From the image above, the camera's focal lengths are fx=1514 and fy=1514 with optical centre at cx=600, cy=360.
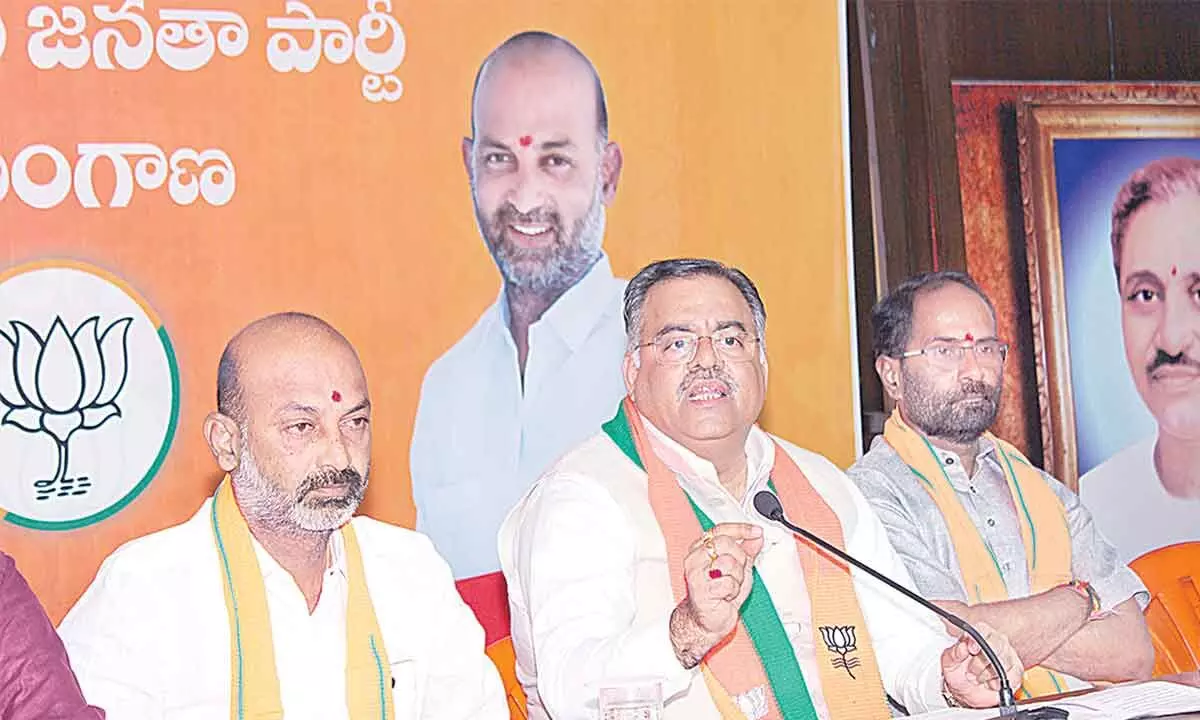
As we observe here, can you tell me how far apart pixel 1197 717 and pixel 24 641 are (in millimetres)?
1998

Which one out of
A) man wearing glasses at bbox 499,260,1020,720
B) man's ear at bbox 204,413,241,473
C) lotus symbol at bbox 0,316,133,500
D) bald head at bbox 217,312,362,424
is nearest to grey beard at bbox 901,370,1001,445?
man wearing glasses at bbox 499,260,1020,720

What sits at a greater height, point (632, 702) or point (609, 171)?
point (609, 171)

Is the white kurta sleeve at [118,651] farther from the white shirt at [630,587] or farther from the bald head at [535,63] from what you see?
the bald head at [535,63]

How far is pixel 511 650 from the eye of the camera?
4.06 metres

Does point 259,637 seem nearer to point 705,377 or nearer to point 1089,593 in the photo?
point 705,377

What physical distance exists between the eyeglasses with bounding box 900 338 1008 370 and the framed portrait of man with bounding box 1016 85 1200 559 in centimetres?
116

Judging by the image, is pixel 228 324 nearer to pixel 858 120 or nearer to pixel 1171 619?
pixel 858 120

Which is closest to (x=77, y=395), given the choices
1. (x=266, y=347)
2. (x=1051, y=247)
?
(x=266, y=347)

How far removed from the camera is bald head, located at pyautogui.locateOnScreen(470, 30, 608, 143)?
446cm

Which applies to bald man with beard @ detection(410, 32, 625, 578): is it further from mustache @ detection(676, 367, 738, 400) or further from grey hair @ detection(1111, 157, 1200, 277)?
grey hair @ detection(1111, 157, 1200, 277)

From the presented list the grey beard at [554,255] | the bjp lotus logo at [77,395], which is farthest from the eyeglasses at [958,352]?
the bjp lotus logo at [77,395]

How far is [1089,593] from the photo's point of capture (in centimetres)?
379

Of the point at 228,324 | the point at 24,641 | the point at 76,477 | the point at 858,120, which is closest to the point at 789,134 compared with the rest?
the point at 858,120

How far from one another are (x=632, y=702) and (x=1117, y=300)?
320 centimetres
